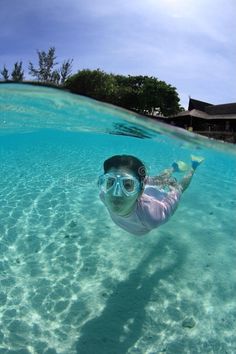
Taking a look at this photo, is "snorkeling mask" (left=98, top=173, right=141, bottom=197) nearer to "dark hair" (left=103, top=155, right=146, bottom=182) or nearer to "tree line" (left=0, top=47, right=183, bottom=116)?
"dark hair" (left=103, top=155, right=146, bottom=182)

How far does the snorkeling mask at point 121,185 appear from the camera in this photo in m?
4.26

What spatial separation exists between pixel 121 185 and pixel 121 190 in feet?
0.22

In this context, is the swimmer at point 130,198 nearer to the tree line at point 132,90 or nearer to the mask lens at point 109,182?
the mask lens at point 109,182

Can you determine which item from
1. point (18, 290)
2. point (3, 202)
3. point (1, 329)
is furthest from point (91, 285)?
point (3, 202)

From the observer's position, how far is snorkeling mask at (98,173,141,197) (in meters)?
4.26

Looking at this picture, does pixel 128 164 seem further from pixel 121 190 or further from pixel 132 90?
pixel 132 90

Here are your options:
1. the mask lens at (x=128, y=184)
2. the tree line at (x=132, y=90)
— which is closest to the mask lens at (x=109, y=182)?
the mask lens at (x=128, y=184)

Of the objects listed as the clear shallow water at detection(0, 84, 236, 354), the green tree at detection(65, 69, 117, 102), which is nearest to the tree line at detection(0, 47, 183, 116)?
the green tree at detection(65, 69, 117, 102)

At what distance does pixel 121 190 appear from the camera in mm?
4254

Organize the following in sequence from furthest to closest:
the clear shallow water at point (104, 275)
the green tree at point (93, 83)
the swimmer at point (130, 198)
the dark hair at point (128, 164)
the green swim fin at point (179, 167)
→ the green tree at point (93, 83), the green swim fin at point (179, 167), the dark hair at point (128, 164), the swimmer at point (130, 198), the clear shallow water at point (104, 275)

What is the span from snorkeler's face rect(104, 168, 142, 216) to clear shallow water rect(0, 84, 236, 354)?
154 centimetres

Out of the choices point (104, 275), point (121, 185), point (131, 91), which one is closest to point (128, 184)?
point (121, 185)

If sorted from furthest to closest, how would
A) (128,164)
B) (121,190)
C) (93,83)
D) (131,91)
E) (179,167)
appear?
(131,91)
(93,83)
(179,167)
(128,164)
(121,190)

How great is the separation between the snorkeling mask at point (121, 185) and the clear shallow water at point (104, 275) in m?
1.75
